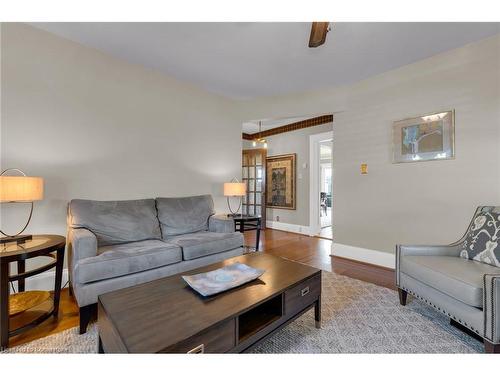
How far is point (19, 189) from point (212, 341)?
1797 mm

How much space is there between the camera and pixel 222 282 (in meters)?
1.39

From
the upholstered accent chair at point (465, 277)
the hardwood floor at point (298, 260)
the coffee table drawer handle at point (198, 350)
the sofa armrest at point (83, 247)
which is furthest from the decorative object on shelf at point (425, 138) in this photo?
the sofa armrest at point (83, 247)

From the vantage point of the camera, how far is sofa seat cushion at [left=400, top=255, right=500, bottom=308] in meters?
1.41

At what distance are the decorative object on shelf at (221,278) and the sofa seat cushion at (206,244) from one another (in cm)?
68

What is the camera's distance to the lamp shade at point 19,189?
1.62m

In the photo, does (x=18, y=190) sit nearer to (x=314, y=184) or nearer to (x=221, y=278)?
(x=221, y=278)

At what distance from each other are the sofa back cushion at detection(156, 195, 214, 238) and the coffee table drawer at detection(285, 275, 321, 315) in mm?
1681

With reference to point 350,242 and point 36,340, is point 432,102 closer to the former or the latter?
point 350,242

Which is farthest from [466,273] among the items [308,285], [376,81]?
[376,81]

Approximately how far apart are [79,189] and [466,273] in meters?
3.45

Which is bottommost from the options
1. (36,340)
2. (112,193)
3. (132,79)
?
(36,340)

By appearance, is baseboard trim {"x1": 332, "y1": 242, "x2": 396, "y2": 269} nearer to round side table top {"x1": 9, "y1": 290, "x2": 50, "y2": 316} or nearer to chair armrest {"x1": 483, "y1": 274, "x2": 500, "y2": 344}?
chair armrest {"x1": 483, "y1": 274, "x2": 500, "y2": 344}
